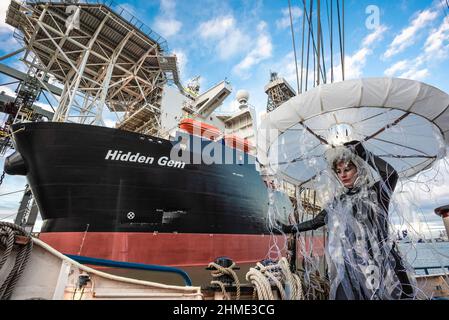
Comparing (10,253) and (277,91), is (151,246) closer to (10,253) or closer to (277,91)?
(10,253)

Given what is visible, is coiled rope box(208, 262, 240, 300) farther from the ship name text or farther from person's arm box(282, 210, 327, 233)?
the ship name text

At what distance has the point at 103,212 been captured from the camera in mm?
5965

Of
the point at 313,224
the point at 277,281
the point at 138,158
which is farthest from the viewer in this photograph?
the point at 138,158

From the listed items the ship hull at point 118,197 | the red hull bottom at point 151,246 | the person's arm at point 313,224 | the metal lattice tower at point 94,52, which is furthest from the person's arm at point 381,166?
the metal lattice tower at point 94,52

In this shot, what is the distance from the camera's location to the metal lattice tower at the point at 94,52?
373 inches

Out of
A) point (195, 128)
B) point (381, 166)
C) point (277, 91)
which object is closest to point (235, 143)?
point (195, 128)

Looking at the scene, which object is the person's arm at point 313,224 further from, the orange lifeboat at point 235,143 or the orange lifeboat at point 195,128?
the orange lifeboat at point 235,143

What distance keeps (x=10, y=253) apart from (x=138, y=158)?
5261 millimetres

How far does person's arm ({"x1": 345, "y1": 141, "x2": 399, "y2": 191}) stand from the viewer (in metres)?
2.15

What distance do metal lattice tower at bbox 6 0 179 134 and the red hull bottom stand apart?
5.48 meters

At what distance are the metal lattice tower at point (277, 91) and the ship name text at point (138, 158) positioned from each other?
58.8 feet

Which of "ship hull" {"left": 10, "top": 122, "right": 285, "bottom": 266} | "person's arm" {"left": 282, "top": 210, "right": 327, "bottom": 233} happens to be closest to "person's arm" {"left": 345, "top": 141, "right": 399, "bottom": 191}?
"person's arm" {"left": 282, "top": 210, "right": 327, "bottom": 233}

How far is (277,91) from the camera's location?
75.9 feet

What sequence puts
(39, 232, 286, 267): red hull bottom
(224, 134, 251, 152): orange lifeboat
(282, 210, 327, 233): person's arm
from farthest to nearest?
(224, 134, 251, 152): orange lifeboat → (39, 232, 286, 267): red hull bottom → (282, 210, 327, 233): person's arm
